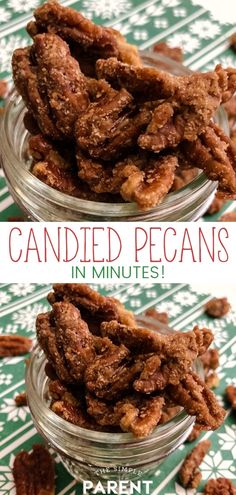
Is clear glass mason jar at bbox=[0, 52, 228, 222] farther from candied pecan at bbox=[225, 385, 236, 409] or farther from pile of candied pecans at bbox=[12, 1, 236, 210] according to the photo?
candied pecan at bbox=[225, 385, 236, 409]

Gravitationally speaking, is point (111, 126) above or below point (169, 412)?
above

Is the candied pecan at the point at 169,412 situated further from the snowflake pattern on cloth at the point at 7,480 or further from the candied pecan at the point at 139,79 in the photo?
the candied pecan at the point at 139,79

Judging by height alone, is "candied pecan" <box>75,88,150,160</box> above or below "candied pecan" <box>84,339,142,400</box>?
above

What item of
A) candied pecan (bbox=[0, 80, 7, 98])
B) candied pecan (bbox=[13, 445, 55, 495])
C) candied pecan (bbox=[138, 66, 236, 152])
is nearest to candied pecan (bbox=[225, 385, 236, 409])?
candied pecan (bbox=[13, 445, 55, 495])

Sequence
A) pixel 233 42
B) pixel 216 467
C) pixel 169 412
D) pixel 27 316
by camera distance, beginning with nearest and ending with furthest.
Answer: pixel 169 412
pixel 216 467
pixel 27 316
pixel 233 42

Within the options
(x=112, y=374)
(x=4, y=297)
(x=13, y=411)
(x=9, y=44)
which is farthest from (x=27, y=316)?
(x=9, y=44)

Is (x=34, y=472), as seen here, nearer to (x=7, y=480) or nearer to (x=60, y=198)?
(x=7, y=480)
